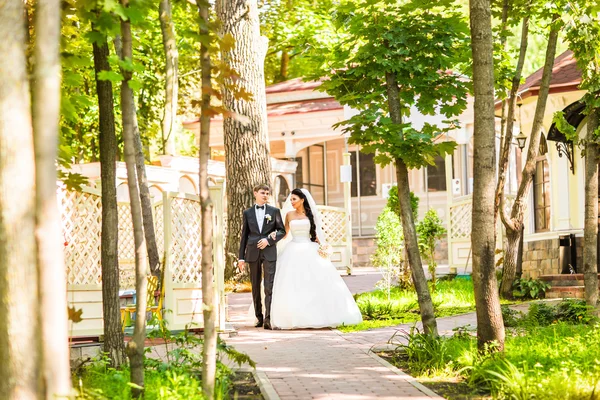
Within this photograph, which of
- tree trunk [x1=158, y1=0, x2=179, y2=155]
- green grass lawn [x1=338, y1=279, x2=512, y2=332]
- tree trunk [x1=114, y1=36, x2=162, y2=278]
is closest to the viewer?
tree trunk [x1=158, y1=0, x2=179, y2=155]

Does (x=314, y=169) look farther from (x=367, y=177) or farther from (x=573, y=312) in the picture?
(x=573, y=312)

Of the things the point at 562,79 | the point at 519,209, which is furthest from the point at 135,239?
the point at 562,79

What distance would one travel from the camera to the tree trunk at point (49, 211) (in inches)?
198

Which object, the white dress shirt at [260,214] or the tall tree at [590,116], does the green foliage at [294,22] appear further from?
the tall tree at [590,116]

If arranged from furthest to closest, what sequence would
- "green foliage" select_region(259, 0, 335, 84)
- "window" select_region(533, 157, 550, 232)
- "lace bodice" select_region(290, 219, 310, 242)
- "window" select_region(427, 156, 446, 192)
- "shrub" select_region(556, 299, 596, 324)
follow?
1. "window" select_region(427, 156, 446, 192)
2. "green foliage" select_region(259, 0, 335, 84)
3. "window" select_region(533, 157, 550, 232)
4. "lace bodice" select_region(290, 219, 310, 242)
5. "shrub" select_region(556, 299, 596, 324)

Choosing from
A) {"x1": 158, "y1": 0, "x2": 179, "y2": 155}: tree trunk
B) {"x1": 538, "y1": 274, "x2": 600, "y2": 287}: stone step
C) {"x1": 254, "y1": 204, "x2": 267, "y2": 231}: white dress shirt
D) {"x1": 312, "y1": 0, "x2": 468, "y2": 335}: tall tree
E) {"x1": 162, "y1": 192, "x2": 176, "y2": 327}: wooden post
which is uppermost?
{"x1": 158, "y1": 0, "x2": 179, "y2": 155}: tree trunk

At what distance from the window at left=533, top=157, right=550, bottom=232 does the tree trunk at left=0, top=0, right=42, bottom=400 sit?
1550 cm

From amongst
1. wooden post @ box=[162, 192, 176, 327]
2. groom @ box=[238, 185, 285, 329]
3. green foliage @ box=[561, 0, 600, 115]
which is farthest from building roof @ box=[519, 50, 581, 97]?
wooden post @ box=[162, 192, 176, 327]

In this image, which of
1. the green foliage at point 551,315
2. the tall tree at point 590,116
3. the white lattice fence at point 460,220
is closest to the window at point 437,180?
the white lattice fence at point 460,220

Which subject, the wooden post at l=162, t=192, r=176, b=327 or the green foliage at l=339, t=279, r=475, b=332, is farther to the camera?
the green foliage at l=339, t=279, r=475, b=332

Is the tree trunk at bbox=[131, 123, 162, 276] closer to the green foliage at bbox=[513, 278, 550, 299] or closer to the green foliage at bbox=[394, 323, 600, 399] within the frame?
the green foliage at bbox=[394, 323, 600, 399]

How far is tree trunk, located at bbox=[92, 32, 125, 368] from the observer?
784 centimetres

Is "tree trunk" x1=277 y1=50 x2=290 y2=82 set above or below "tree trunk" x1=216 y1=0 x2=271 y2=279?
above

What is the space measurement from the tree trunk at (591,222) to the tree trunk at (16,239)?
24.6ft
